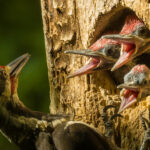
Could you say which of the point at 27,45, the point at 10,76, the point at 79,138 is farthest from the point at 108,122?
the point at 27,45

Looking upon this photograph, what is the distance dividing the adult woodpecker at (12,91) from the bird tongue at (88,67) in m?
0.25

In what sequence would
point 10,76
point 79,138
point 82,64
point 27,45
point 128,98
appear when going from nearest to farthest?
1. point 128,98
2. point 79,138
3. point 10,76
4. point 82,64
5. point 27,45

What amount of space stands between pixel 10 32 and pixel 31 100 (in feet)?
2.04

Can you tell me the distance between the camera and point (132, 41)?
2.11 meters

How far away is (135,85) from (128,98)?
0.08 meters

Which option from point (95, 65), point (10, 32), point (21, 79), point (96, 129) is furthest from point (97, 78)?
point (10, 32)

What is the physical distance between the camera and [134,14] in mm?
2305

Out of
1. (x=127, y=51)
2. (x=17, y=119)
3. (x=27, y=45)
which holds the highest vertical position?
(x=127, y=51)

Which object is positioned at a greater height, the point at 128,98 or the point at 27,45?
the point at 128,98

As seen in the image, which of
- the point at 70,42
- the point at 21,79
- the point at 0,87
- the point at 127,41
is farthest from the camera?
the point at 21,79

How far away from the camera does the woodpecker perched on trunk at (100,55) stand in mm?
2281

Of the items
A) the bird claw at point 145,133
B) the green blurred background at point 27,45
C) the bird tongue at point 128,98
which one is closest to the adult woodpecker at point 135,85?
the bird tongue at point 128,98

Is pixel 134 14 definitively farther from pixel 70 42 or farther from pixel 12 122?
pixel 12 122

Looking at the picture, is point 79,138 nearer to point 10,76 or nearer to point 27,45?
point 10,76
